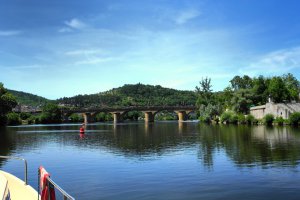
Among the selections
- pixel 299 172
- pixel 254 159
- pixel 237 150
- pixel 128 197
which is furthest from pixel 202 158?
pixel 128 197

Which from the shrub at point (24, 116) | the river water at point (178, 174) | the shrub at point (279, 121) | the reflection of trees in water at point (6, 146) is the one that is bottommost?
the river water at point (178, 174)

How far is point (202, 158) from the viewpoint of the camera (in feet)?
121

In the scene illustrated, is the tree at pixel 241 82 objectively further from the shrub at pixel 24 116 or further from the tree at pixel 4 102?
the shrub at pixel 24 116

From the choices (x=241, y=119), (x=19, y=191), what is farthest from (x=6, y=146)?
(x=241, y=119)

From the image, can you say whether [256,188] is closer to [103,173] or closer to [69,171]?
[103,173]

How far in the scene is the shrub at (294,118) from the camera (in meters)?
93.5

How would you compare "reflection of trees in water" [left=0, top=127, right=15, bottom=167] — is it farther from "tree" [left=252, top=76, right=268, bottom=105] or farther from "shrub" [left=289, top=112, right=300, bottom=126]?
"tree" [left=252, top=76, right=268, bottom=105]

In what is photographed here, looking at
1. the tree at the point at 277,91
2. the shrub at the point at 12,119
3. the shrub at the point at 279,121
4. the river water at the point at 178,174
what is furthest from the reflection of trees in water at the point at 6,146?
the shrub at the point at 12,119

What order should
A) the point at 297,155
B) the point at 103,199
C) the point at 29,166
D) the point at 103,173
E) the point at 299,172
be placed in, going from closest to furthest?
the point at 103,199 < the point at 299,172 < the point at 103,173 < the point at 29,166 < the point at 297,155

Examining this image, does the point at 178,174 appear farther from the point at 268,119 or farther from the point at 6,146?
the point at 268,119

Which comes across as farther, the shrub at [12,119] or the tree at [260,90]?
the shrub at [12,119]

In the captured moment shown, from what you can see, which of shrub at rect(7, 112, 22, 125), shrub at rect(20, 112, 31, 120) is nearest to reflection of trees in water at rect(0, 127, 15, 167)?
shrub at rect(7, 112, 22, 125)

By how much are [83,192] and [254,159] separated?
18497 mm

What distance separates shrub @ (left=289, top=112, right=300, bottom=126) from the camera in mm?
93500
